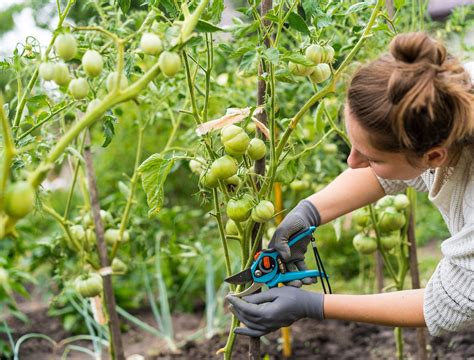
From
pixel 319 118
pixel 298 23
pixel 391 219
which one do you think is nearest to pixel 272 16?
pixel 298 23

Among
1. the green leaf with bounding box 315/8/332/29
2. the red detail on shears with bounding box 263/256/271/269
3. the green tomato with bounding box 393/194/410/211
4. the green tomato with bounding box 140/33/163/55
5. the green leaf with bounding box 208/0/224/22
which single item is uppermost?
the green leaf with bounding box 208/0/224/22

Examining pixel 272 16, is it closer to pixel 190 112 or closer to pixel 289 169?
pixel 190 112

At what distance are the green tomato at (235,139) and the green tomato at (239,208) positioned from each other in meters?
0.11

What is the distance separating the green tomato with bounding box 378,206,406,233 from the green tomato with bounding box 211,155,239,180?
76 centimetres

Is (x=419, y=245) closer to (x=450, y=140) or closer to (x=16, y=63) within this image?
(x=450, y=140)

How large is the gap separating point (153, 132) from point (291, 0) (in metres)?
2.30

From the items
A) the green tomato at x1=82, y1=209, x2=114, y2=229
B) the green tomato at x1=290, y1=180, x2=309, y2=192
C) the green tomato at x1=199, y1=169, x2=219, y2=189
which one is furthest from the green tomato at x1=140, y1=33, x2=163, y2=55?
the green tomato at x1=290, y1=180, x2=309, y2=192

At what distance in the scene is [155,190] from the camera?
4.55ft

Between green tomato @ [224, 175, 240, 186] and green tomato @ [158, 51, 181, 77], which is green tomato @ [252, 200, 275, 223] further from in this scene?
green tomato @ [158, 51, 181, 77]

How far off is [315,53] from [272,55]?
154 mm

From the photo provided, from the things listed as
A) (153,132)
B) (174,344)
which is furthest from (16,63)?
(153,132)

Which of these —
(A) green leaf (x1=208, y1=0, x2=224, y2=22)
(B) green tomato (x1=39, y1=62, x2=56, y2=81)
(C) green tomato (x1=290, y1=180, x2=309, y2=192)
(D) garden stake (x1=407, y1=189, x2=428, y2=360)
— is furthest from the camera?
(C) green tomato (x1=290, y1=180, x2=309, y2=192)

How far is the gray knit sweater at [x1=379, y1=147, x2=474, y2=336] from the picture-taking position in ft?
4.64

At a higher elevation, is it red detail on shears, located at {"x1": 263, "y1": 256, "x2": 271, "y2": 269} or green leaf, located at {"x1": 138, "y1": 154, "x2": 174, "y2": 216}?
green leaf, located at {"x1": 138, "y1": 154, "x2": 174, "y2": 216}
